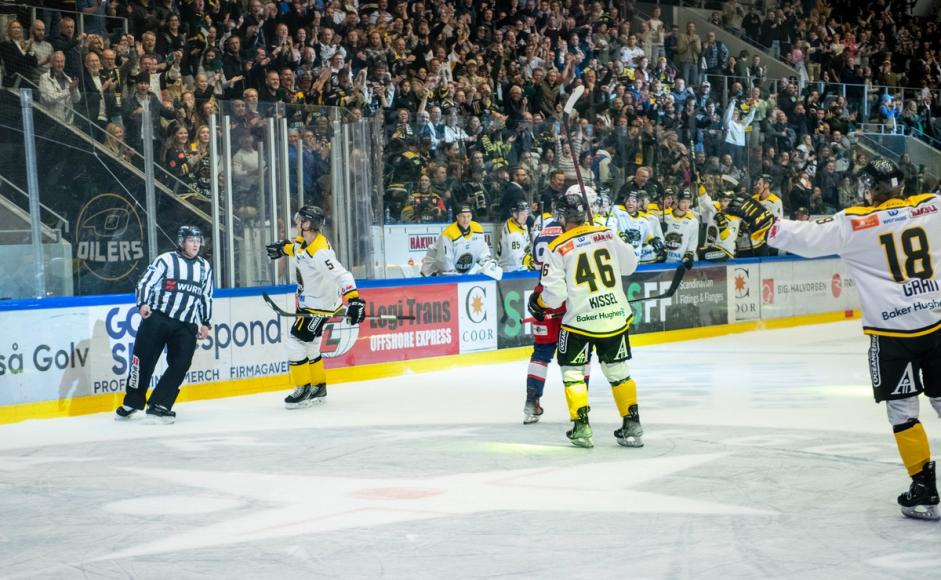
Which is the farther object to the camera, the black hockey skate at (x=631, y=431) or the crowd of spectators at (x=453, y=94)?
the crowd of spectators at (x=453, y=94)

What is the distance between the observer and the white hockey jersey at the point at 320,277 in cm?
983

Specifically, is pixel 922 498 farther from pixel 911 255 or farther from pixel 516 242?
pixel 516 242

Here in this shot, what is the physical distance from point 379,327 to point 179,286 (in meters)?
2.93

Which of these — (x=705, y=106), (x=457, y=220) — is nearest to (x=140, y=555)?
(x=457, y=220)

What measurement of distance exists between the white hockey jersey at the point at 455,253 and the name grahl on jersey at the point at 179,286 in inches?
153

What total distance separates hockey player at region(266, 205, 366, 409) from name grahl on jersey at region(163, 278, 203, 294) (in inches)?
37.4

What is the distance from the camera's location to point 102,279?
992cm

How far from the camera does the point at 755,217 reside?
5.93 meters

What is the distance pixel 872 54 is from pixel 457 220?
49.8 feet

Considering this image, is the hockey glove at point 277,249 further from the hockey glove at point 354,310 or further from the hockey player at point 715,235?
the hockey player at point 715,235

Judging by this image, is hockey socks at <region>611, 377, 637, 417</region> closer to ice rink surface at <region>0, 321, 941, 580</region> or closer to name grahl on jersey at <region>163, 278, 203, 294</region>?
ice rink surface at <region>0, 321, 941, 580</region>

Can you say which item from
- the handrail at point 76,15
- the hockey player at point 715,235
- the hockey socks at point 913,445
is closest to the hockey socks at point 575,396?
the hockey socks at point 913,445

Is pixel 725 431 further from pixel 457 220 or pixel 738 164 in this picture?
pixel 738 164

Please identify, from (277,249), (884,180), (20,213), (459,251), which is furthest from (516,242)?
(884,180)
